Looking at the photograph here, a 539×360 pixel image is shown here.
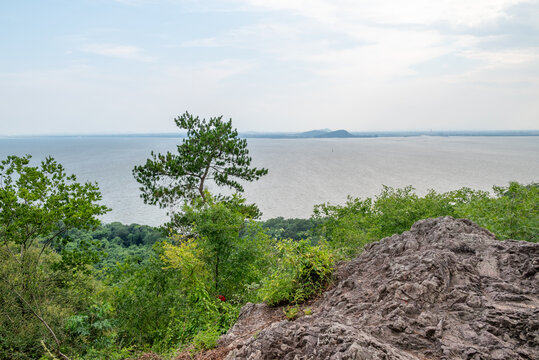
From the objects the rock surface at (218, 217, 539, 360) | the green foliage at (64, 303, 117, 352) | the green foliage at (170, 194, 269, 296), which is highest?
the rock surface at (218, 217, 539, 360)

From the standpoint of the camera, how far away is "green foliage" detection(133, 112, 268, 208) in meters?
20.4

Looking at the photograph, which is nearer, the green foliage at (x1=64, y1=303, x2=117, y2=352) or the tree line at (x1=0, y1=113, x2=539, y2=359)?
the tree line at (x1=0, y1=113, x2=539, y2=359)

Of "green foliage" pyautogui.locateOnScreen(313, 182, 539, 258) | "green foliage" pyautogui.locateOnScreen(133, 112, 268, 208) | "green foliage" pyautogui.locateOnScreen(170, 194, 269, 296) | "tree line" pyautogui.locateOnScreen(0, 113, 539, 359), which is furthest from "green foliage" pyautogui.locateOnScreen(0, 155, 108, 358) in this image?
"green foliage" pyautogui.locateOnScreen(313, 182, 539, 258)

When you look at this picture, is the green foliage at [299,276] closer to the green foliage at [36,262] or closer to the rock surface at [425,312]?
the rock surface at [425,312]

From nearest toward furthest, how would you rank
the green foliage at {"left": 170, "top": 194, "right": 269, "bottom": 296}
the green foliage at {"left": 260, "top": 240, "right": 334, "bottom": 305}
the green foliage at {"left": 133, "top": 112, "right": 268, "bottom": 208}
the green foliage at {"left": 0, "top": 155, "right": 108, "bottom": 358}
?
the green foliage at {"left": 260, "top": 240, "right": 334, "bottom": 305} < the green foliage at {"left": 170, "top": 194, "right": 269, "bottom": 296} < the green foliage at {"left": 0, "top": 155, "right": 108, "bottom": 358} < the green foliage at {"left": 133, "top": 112, "right": 268, "bottom": 208}

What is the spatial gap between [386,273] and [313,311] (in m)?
1.22

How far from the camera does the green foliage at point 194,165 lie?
66.8ft

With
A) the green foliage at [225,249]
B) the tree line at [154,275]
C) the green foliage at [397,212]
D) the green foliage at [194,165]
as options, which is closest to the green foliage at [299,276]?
the tree line at [154,275]

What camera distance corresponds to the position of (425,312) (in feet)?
12.0

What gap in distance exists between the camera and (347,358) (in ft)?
9.54

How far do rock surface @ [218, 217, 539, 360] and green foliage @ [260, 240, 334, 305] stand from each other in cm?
29

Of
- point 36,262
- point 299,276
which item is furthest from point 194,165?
point 299,276

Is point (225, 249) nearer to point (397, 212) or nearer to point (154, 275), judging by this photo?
point (154, 275)

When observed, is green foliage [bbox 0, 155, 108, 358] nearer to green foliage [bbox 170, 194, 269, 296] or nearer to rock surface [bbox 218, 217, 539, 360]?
green foliage [bbox 170, 194, 269, 296]
